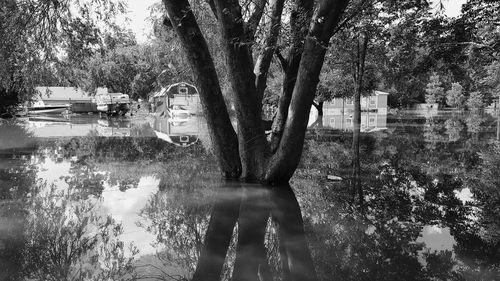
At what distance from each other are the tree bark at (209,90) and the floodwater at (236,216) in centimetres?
56

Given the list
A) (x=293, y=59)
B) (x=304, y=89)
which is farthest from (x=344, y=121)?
(x=304, y=89)

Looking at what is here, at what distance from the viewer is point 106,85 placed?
65812 mm

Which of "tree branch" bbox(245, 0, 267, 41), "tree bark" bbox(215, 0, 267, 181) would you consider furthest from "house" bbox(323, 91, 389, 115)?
"tree bark" bbox(215, 0, 267, 181)

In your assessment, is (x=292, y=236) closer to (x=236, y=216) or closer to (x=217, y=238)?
(x=217, y=238)

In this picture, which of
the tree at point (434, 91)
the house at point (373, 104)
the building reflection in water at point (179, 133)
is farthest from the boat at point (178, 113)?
the tree at point (434, 91)

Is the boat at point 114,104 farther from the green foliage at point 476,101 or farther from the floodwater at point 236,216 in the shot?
the green foliage at point 476,101

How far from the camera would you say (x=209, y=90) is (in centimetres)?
926

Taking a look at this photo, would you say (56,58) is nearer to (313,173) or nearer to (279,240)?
(313,173)

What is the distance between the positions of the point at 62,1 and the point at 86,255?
9769mm

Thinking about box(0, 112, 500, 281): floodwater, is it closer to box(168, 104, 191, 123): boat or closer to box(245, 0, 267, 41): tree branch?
box(245, 0, 267, 41): tree branch

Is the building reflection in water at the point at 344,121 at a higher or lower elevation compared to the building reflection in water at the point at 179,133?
higher

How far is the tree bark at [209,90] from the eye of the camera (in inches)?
347

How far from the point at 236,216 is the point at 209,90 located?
355 cm

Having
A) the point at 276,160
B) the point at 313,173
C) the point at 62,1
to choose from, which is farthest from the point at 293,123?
the point at 62,1
